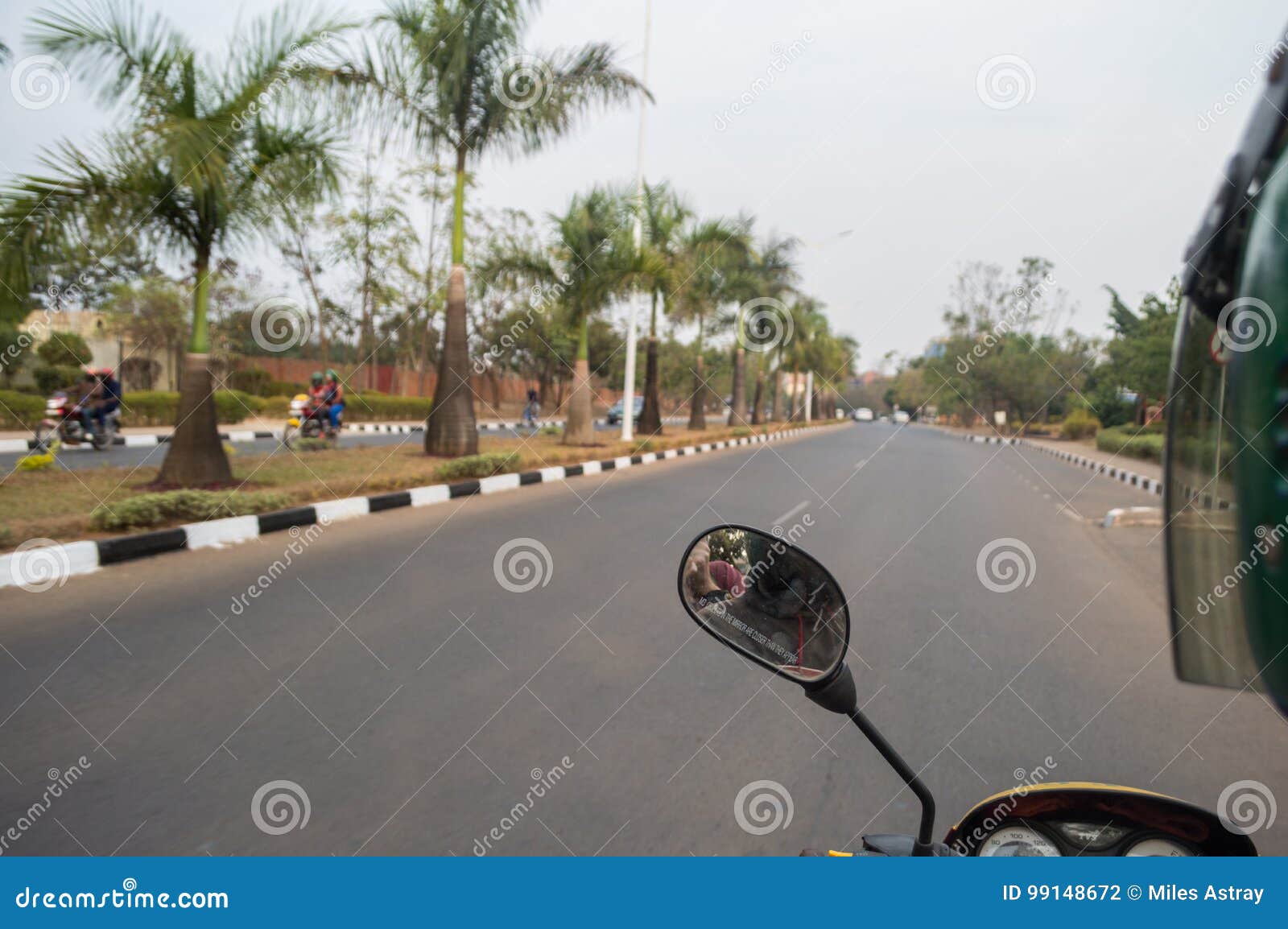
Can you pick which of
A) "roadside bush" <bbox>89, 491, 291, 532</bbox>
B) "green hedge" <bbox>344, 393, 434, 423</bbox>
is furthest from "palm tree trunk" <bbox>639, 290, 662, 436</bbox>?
"roadside bush" <bbox>89, 491, 291, 532</bbox>

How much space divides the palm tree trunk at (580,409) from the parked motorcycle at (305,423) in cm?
541

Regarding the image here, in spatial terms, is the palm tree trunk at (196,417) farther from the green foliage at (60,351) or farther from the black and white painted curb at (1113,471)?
the green foliage at (60,351)

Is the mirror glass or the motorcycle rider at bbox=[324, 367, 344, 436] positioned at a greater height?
the mirror glass

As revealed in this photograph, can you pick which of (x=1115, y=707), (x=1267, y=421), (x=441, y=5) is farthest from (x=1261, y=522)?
(x=441, y=5)

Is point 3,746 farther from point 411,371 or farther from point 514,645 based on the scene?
point 411,371

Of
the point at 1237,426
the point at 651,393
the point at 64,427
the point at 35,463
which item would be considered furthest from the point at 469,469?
the point at 651,393

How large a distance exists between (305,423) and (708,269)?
14278mm

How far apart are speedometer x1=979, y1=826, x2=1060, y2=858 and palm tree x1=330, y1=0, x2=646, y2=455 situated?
1189 cm

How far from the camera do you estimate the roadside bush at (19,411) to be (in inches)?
669

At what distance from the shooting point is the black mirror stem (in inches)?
42.1

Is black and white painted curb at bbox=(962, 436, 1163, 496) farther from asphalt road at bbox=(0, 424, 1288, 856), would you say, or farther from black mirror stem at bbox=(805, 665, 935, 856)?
black mirror stem at bbox=(805, 665, 935, 856)

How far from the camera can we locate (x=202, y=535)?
6.57 m

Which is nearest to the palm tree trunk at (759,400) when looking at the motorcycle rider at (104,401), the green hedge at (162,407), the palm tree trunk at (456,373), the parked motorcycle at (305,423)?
the green hedge at (162,407)

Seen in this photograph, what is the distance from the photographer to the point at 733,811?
2.36 m
